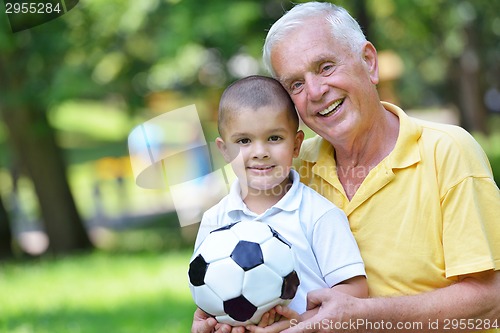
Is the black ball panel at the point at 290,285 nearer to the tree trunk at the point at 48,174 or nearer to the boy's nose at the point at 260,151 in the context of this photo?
the boy's nose at the point at 260,151

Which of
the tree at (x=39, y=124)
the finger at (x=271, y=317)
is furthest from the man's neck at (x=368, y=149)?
the tree at (x=39, y=124)

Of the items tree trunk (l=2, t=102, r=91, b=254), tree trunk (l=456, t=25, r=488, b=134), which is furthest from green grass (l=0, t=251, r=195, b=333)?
tree trunk (l=456, t=25, r=488, b=134)

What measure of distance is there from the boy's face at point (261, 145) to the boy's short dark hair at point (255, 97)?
0.9 inches

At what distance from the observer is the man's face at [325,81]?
2.84 metres

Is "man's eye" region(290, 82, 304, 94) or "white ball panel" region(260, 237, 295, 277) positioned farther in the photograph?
"man's eye" region(290, 82, 304, 94)

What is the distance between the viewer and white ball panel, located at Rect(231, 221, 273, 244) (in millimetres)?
2594

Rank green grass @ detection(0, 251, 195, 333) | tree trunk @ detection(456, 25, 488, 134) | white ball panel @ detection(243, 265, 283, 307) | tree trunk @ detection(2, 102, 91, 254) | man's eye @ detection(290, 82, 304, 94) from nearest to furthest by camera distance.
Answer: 1. white ball panel @ detection(243, 265, 283, 307)
2. man's eye @ detection(290, 82, 304, 94)
3. green grass @ detection(0, 251, 195, 333)
4. tree trunk @ detection(2, 102, 91, 254)
5. tree trunk @ detection(456, 25, 488, 134)

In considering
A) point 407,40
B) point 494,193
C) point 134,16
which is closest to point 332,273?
point 494,193

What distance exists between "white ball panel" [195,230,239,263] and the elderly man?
0.75ft

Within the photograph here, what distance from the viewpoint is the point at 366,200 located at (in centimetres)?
282

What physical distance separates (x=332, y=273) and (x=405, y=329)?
0.31 metres

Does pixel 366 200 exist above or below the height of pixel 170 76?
above

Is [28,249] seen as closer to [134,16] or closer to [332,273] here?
[134,16]

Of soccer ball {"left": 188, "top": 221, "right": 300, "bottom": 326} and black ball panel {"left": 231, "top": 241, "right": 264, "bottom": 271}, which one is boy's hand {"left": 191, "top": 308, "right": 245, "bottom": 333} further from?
black ball panel {"left": 231, "top": 241, "right": 264, "bottom": 271}
